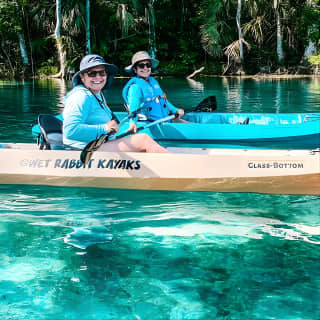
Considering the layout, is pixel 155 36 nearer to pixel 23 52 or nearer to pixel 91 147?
pixel 23 52

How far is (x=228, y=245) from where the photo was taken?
4.36 metres

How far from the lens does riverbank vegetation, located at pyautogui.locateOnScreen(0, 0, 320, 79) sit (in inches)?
1133

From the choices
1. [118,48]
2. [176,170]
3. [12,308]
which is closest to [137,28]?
[118,48]

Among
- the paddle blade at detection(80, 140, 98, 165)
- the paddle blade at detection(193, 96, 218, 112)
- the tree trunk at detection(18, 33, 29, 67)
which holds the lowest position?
the paddle blade at detection(80, 140, 98, 165)

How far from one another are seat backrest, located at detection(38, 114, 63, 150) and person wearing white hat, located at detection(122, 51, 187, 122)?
→ 2001 millimetres

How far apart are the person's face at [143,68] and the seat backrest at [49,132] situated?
86.1 inches

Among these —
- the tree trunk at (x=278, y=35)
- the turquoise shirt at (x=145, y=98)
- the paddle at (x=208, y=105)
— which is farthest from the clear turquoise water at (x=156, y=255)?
the tree trunk at (x=278, y=35)

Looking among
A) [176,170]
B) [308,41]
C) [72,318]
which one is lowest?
[72,318]

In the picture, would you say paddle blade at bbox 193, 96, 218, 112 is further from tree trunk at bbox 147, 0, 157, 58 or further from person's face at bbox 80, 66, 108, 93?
tree trunk at bbox 147, 0, 157, 58

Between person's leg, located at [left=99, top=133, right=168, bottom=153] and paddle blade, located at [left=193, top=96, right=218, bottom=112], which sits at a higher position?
paddle blade, located at [left=193, top=96, right=218, bottom=112]

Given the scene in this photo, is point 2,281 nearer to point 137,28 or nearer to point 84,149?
point 84,149

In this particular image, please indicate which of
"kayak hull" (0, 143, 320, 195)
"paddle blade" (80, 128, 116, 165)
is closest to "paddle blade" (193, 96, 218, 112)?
"kayak hull" (0, 143, 320, 195)

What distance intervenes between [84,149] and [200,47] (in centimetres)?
2863

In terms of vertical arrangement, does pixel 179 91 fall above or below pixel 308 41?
below
